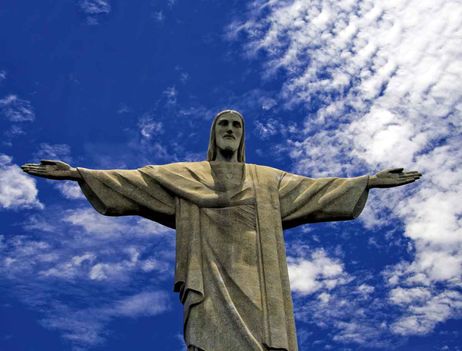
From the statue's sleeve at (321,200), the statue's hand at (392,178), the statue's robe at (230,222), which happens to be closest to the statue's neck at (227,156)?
the statue's robe at (230,222)

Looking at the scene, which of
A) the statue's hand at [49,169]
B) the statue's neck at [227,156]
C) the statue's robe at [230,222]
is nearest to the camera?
the statue's robe at [230,222]

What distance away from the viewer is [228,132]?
17.3 metres

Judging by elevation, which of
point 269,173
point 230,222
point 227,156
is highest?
point 227,156

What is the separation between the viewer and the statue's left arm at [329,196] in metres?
16.8

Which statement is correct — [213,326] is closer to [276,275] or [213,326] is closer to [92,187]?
[276,275]

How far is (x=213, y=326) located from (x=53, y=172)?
458 centimetres

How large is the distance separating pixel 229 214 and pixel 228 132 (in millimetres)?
2125

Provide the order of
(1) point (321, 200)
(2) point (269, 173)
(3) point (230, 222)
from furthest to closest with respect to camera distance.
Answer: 1. (2) point (269, 173)
2. (1) point (321, 200)
3. (3) point (230, 222)

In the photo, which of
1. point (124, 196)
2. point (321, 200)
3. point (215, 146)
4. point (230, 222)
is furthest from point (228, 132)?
point (124, 196)

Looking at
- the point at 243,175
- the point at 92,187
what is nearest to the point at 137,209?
the point at 92,187

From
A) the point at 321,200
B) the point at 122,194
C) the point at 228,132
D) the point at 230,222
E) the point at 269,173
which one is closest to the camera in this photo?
the point at 230,222

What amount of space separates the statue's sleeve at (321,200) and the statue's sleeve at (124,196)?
2441 millimetres

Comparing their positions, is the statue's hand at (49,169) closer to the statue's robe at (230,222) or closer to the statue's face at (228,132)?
the statue's robe at (230,222)

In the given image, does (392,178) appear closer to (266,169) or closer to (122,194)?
(266,169)
